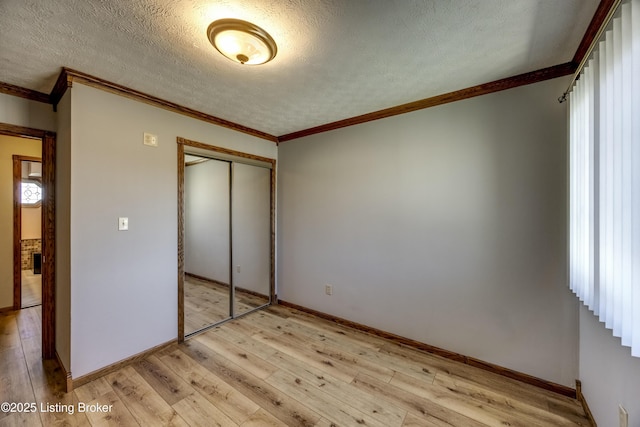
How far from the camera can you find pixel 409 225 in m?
2.57

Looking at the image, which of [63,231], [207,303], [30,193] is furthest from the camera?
[30,193]

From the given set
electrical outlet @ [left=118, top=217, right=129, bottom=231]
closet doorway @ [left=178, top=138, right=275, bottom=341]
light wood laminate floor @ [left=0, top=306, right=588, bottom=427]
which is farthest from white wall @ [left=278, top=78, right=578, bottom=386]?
electrical outlet @ [left=118, top=217, right=129, bottom=231]

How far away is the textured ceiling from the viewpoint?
4.40 feet

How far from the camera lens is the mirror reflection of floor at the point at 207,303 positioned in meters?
3.01

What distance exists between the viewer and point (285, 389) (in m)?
1.96

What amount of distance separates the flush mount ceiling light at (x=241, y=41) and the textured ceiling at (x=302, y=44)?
4 cm

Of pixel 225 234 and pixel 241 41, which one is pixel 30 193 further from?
pixel 241 41

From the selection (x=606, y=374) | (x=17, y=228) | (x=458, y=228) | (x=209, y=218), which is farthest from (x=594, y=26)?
(x=17, y=228)

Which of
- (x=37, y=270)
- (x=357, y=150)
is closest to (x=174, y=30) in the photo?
(x=357, y=150)

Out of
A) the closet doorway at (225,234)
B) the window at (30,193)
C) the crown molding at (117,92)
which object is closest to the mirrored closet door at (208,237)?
the closet doorway at (225,234)

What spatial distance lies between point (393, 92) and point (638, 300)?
200 centimetres

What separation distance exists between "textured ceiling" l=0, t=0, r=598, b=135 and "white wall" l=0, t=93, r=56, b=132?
0.62 feet

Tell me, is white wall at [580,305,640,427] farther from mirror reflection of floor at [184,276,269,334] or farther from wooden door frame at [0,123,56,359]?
wooden door frame at [0,123,56,359]

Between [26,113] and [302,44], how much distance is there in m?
2.43
